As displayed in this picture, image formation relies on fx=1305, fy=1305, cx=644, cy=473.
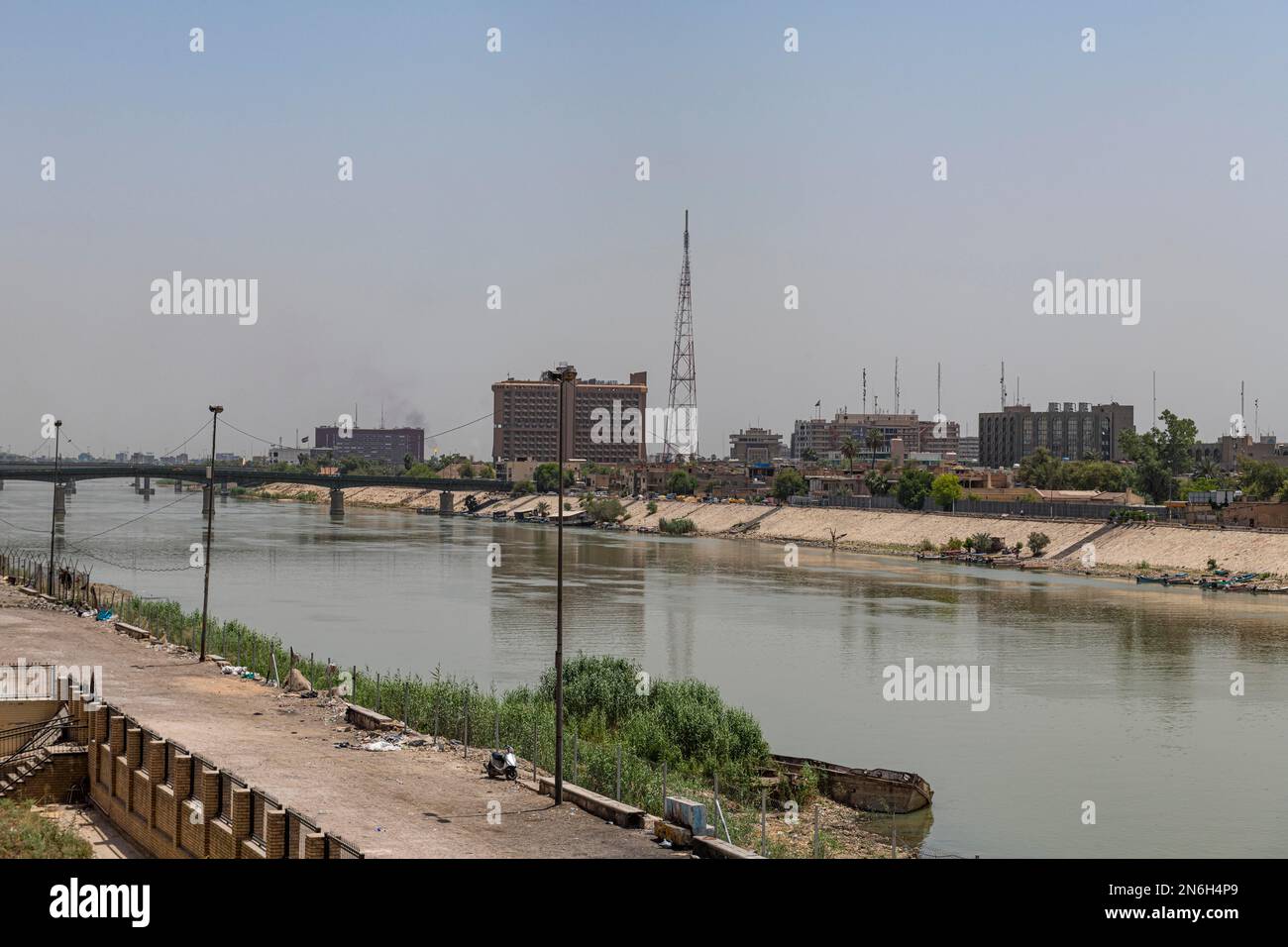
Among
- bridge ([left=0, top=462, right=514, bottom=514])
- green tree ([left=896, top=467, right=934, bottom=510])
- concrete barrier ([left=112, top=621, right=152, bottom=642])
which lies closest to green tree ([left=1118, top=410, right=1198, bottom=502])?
green tree ([left=896, top=467, right=934, bottom=510])

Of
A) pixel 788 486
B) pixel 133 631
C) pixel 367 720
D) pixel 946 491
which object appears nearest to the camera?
pixel 367 720

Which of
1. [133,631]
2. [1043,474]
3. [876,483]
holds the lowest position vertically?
[133,631]

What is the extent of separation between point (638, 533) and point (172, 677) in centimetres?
10999

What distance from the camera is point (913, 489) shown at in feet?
421

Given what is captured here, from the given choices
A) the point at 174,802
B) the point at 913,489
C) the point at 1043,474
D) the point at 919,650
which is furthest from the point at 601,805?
the point at 1043,474

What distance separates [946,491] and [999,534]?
1823 cm

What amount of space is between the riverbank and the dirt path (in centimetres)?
6750

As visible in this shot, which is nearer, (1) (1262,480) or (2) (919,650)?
(2) (919,650)

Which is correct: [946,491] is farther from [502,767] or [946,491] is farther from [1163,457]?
[502,767]

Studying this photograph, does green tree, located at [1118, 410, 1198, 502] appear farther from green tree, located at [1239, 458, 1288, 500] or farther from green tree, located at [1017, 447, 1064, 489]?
green tree, located at [1017, 447, 1064, 489]

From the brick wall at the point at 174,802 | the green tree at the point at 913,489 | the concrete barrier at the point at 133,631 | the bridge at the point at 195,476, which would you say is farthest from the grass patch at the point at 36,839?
the green tree at the point at 913,489

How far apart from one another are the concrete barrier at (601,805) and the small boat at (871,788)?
741 cm
